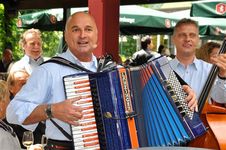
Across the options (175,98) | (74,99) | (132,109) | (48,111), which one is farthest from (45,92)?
(175,98)

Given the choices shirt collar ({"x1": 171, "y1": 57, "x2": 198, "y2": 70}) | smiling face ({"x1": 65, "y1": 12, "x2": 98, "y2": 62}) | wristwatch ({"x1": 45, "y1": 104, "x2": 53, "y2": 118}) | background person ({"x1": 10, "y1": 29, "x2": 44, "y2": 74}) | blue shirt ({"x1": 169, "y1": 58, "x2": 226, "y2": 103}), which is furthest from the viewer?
background person ({"x1": 10, "y1": 29, "x2": 44, "y2": 74})

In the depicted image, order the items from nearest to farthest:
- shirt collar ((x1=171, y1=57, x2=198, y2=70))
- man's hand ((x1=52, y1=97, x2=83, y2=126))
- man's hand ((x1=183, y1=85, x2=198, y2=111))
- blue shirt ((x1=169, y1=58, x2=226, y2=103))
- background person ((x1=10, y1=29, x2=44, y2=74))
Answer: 1. man's hand ((x1=52, y1=97, x2=83, y2=126))
2. man's hand ((x1=183, y1=85, x2=198, y2=111))
3. blue shirt ((x1=169, y1=58, x2=226, y2=103))
4. shirt collar ((x1=171, y1=57, x2=198, y2=70))
5. background person ((x1=10, y1=29, x2=44, y2=74))

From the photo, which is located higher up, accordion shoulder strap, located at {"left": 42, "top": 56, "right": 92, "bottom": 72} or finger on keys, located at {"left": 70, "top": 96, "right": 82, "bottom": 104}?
accordion shoulder strap, located at {"left": 42, "top": 56, "right": 92, "bottom": 72}

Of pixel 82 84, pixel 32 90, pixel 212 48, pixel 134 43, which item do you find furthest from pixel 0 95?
pixel 134 43

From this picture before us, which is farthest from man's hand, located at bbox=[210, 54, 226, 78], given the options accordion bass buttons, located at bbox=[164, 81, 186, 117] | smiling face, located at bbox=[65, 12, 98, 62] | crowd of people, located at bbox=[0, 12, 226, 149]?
smiling face, located at bbox=[65, 12, 98, 62]

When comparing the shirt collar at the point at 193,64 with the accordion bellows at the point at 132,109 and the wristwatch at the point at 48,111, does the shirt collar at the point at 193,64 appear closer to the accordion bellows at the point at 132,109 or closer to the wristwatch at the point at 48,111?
the accordion bellows at the point at 132,109

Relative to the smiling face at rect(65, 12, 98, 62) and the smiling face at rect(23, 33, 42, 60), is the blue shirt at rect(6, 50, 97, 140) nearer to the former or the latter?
the smiling face at rect(65, 12, 98, 62)

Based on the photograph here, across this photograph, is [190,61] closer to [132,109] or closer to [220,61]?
[220,61]

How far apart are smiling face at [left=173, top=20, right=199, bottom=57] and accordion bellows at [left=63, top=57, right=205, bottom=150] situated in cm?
65

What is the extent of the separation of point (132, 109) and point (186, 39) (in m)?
0.89

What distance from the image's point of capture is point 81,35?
98.1 inches

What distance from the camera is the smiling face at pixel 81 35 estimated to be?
8.20 ft

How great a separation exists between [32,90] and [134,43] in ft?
67.1

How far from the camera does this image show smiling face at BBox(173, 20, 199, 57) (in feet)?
9.74
